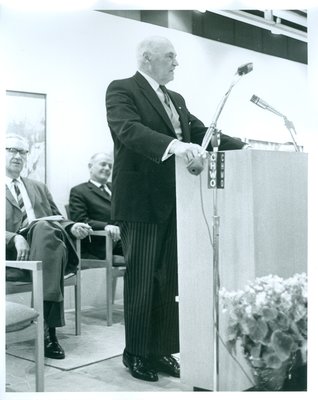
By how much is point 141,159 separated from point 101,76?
0.46m

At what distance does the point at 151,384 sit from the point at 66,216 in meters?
0.97

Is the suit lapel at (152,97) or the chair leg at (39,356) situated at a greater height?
the suit lapel at (152,97)

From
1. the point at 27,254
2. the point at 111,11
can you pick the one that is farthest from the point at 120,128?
the point at 27,254

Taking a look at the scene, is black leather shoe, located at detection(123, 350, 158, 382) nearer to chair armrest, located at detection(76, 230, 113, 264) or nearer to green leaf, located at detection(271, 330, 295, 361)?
chair armrest, located at detection(76, 230, 113, 264)

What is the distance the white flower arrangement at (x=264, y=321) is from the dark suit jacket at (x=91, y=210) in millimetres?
897

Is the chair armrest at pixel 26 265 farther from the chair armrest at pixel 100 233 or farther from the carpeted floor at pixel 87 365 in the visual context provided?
the chair armrest at pixel 100 233

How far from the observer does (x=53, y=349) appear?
2.86 metres

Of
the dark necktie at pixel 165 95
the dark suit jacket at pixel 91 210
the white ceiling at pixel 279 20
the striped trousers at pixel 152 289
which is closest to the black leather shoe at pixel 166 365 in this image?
the striped trousers at pixel 152 289

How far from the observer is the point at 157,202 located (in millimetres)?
2744

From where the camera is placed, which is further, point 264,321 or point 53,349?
point 53,349

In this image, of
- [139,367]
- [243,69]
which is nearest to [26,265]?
[139,367]

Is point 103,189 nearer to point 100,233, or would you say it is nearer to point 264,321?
point 100,233

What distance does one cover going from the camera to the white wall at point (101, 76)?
2668 mm
